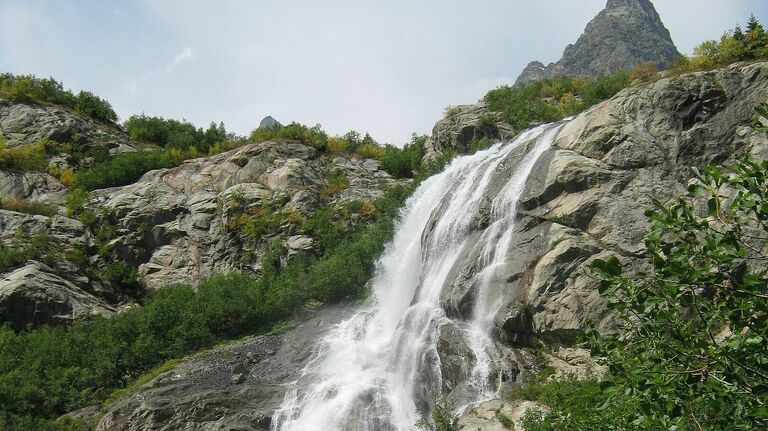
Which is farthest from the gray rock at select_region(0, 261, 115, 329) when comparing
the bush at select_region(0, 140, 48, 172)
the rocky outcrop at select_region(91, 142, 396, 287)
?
the bush at select_region(0, 140, 48, 172)

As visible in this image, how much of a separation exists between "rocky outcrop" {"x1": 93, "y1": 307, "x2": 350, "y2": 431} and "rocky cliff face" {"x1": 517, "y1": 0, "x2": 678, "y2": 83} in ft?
328

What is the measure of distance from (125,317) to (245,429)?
46.7 ft

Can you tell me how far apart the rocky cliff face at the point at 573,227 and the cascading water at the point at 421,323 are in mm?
715

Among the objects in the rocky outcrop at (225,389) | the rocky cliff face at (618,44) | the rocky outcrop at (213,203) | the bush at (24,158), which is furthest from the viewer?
the rocky cliff face at (618,44)

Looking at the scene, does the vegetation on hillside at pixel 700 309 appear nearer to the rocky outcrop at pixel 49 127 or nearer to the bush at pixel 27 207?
the bush at pixel 27 207

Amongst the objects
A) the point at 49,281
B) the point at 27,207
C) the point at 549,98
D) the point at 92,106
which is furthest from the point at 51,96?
the point at 549,98

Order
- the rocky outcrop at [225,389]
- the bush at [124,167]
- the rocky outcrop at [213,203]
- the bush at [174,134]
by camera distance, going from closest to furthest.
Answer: the rocky outcrop at [225,389] → the rocky outcrop at [213,203] → the bush at [124,167] → the bush at [174,134]

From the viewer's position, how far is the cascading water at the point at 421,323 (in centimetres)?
1966

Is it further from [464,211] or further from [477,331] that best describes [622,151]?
[477,331]

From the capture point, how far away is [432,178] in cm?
3988

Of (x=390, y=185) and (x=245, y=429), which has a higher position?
(x=390, y=185)

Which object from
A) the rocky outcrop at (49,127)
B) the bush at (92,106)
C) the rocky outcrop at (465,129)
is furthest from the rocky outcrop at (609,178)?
the bush at (92,106)

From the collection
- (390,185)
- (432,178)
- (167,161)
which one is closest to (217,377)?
(432,178)

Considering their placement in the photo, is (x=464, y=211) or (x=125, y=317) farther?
(x=125, y=317)
